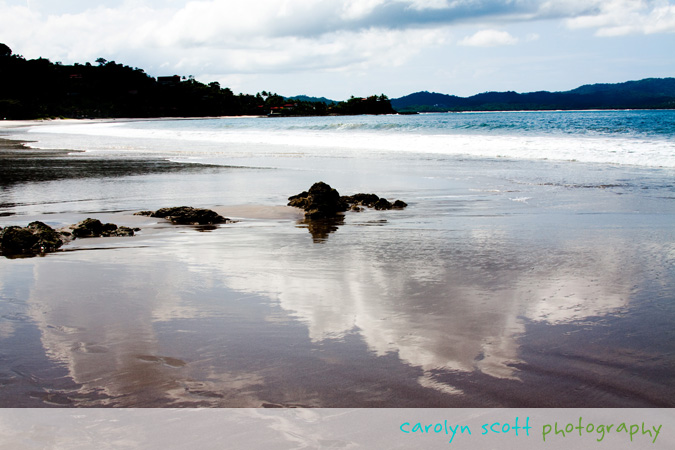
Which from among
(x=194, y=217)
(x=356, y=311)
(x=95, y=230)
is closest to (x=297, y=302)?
(x=356, y=311)

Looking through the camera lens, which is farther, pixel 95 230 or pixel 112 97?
pixel 112 97

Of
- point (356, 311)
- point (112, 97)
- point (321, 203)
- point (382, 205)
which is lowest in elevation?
point (356, 311)

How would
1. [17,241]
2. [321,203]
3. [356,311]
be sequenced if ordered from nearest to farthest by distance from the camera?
[356,311] → [17,241] → [321,203]

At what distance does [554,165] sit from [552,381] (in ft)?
50.3

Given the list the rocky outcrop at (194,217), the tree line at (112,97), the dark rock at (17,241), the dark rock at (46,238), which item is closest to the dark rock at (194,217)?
the rocky outcrop at (194,217)

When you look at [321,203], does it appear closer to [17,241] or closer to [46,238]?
[46,238]

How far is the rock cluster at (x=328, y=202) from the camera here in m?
8.63

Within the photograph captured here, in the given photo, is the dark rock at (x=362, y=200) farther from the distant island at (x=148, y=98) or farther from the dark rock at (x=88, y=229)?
the distant island at (x=148, y=98)

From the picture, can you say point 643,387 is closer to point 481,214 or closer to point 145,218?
point 481,214

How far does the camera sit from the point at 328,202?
28.7 feet

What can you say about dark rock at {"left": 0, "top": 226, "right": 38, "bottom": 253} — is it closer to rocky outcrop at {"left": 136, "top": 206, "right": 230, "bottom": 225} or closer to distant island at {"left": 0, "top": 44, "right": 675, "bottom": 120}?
rocky outcrop at {"left": 136, "top": 206, "right": 230, "bottom": 225}

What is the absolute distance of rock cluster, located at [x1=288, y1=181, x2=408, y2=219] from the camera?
28.3 ft

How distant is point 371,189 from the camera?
11.8 m

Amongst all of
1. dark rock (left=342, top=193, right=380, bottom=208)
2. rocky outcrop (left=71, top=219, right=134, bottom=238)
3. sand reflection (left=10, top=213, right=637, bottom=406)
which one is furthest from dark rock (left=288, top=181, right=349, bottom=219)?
rocky outcrop (left=71, top=219, right=134, bottom=238)
